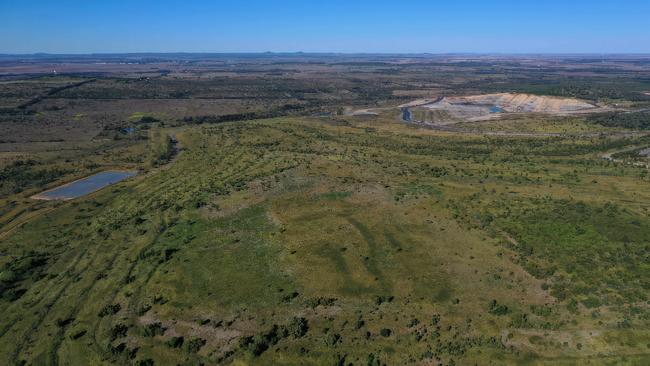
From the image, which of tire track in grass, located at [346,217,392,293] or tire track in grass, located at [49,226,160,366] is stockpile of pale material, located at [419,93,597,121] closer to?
tire track in grass, located at [346,217,392,293]

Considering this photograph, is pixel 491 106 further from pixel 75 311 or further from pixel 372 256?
pixel 75 311

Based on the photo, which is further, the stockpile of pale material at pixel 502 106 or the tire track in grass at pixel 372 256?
the stockpile of pale material at pixel 502 106

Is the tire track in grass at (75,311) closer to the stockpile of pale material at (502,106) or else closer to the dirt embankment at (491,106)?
the dirt embankment at (491,106)

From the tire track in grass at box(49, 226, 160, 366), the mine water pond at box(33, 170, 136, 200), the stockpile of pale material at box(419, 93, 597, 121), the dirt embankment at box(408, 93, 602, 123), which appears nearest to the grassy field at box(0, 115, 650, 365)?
the tire track in grass at box(49, 226, 160, 366)

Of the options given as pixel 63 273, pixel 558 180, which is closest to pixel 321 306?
pixel 63 273

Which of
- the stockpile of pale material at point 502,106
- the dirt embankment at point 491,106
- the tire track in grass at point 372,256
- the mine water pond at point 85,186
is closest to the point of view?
the tire track in grass at point 372,256

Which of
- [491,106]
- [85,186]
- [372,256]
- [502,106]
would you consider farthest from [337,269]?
[502,106]

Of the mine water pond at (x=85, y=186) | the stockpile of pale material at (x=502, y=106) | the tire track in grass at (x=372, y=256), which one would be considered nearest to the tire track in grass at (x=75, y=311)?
the tire track in grass at (x=372, y=256)
